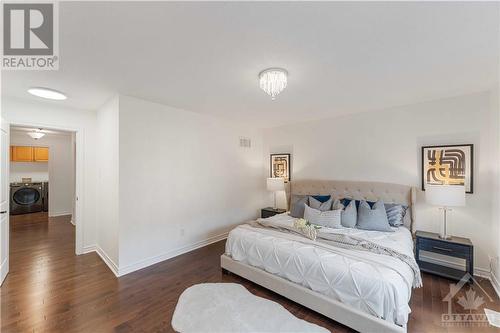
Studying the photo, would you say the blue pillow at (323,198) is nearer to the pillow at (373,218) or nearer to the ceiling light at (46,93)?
the pillow at (373,218)

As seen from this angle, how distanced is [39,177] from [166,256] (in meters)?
6.67

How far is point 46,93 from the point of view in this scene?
2818 millimetres

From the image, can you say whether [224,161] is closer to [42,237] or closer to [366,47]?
[366,47]

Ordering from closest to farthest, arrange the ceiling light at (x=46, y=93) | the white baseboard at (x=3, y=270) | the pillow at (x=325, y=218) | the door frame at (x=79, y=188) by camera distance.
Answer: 1. the white baseboard at (x=3, y=270)
2. the ceiling light at (x=46, y=93)
3. the pillow at (x=325, y=218)
4. the door frame at (x=79, y=188)

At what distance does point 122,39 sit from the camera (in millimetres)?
1706

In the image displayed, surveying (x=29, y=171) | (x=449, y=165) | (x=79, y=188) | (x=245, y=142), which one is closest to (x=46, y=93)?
(x=79, y=188)

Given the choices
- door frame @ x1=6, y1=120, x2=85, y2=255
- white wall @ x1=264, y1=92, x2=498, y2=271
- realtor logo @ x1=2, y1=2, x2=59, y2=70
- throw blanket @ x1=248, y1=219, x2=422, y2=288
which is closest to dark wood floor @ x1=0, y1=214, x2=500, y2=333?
door frame @ x1=6, y1=120, x2=85, y2=255

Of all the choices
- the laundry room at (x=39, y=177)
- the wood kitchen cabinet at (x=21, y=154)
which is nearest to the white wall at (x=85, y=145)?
the laundry room at (x=39, y=177)

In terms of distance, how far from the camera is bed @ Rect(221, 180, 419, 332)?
5.67 feet

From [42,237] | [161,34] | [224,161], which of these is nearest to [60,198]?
[42,237]

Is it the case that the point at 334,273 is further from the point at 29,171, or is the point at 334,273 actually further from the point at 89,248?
the point at 29,171

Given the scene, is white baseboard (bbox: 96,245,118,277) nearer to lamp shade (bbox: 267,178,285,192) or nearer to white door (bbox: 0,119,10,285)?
white door (bbox: 0,119,10,285)

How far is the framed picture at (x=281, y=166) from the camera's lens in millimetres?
4934

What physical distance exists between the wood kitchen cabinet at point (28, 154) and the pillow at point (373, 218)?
29.5ft
